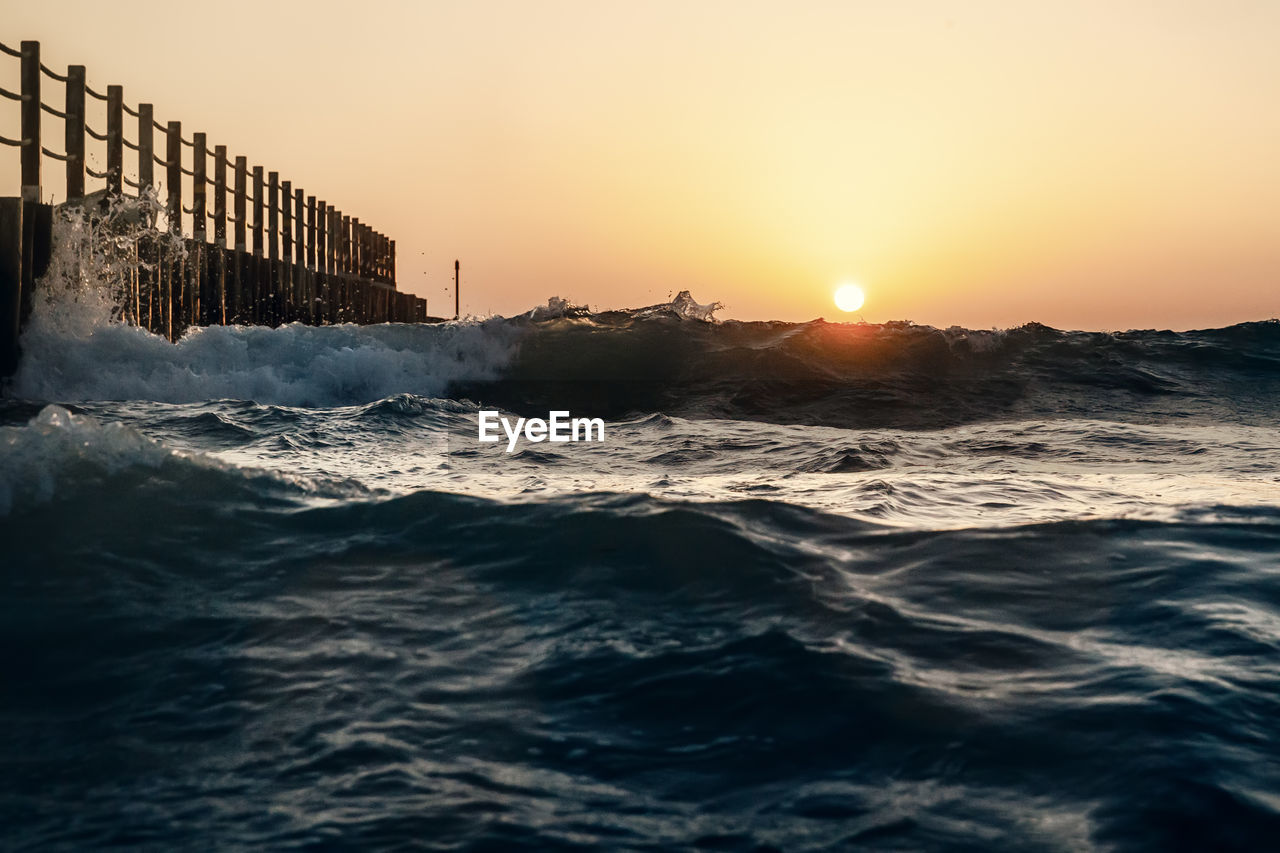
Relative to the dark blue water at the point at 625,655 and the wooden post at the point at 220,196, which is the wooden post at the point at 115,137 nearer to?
the wooden post at the point at 220,196

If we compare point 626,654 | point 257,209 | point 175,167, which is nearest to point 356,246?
point 257,209

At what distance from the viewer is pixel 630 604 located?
4043mm

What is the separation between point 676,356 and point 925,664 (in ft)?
45.0

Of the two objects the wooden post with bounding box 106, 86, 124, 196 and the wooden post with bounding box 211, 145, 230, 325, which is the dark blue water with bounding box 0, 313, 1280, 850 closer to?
the wooden post with bounding box 106, 86, 124, 196

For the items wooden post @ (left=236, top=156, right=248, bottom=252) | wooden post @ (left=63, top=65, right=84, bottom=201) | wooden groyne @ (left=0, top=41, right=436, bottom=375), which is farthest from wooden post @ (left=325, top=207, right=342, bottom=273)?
wooden post @ (left=63, top=65, right=84, bottom=201)

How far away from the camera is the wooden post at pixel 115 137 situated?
15.2 m

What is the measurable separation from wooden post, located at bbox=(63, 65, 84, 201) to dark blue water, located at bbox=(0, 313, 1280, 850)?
26.1ft

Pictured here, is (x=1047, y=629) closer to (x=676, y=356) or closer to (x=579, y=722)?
(x=579, y=722)

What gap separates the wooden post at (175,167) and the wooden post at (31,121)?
423 centimetres

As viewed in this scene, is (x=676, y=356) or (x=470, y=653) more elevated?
(x=676, y=356)

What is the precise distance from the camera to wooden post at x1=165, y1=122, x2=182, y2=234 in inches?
685

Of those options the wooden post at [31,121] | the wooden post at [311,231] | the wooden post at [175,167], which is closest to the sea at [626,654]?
the wooden post at [31,121]

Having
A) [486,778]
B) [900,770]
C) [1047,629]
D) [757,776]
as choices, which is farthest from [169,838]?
[1047,629]

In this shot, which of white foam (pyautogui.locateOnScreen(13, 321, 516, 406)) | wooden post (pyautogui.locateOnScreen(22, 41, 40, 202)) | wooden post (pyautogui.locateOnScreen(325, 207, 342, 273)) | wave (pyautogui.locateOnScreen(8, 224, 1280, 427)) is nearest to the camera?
white foam (pyautogui.locateOnScreen(13, 321, 516, 406))
